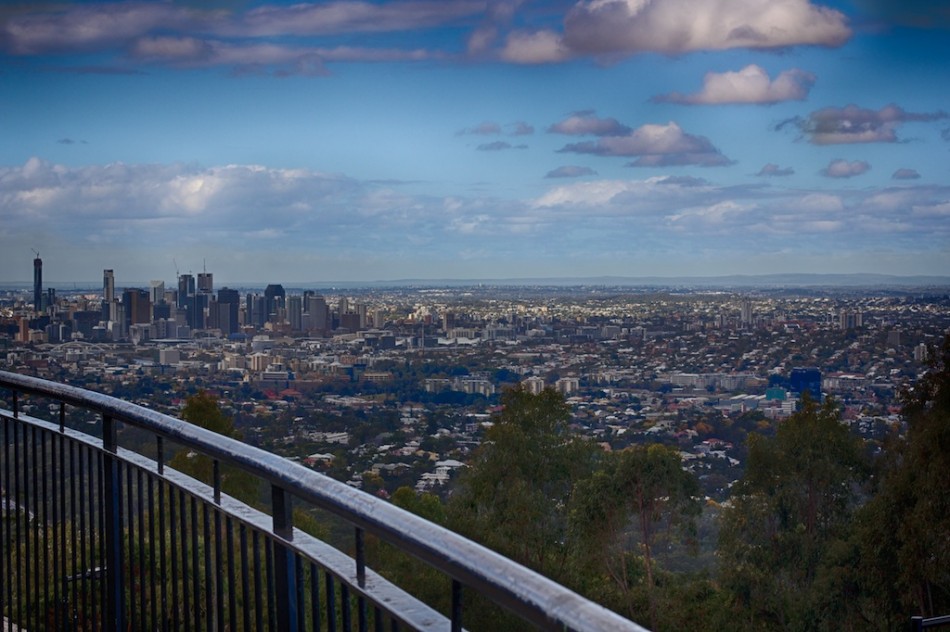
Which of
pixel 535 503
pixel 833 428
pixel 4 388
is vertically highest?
pixel 4 388

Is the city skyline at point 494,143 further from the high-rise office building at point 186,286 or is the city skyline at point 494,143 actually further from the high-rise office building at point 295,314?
the high-rise office building at point 295,314

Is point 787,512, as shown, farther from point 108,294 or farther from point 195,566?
point 108,294

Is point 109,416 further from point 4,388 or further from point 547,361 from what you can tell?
point 547,361

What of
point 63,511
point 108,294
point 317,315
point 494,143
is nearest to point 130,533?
point 63,511

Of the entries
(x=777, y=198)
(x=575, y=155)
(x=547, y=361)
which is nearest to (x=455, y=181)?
(x=575, y=155)

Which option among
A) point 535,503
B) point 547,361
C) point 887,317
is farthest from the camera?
point 547,361
